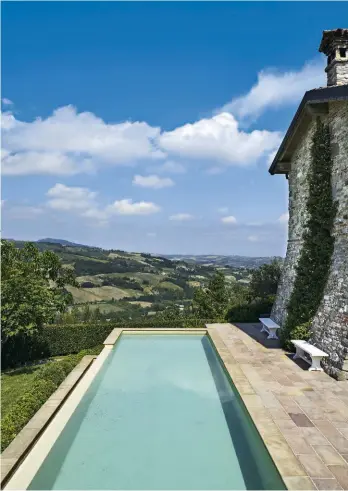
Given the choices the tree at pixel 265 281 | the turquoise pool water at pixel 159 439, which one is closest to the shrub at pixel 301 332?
the turquoise pool water at pixel 159 439

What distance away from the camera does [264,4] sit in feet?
30.9

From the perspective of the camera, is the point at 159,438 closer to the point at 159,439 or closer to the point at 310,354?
the point at 159,439

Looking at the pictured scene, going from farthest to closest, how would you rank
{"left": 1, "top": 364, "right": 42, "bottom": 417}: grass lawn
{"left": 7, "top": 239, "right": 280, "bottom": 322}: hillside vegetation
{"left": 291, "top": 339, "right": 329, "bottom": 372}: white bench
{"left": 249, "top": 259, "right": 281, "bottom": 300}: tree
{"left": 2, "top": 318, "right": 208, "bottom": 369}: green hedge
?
{"left": 7, "top": 239, "right": 280, "bottom": 322}: hillside vegetation → {"left": 249, "top": 259, "right": 281, "bottom": 300}: tree → {"left": 2, "top": 318, "right": 208, "bottom": 369}: green hedge → {"left": 1, "top": 364, "right": 42, "bottom": 417}: grass lawn → {"left": 291, "top": 339, "right": 329, "bottom": 372}: white bench

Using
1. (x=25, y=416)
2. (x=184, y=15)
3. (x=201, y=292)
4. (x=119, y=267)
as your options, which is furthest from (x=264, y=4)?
(x=119, y=267)

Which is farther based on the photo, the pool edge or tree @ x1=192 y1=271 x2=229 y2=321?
tree @ x1=192 y1=271 x2=229 y2=321

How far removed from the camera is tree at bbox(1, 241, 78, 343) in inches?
471

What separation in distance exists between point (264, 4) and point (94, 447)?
10948 millimetres

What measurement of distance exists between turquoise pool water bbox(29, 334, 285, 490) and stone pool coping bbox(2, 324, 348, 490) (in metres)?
0.15

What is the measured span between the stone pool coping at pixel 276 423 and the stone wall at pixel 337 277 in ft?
2.47

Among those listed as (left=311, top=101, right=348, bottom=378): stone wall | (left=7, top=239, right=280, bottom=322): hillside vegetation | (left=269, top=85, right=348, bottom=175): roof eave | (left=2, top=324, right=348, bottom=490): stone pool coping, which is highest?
(left=269, top=85, right=348, bottom=175): roof eave

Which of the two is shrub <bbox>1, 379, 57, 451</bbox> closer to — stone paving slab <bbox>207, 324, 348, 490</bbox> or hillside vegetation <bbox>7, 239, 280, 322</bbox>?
stone paving slab <bbox>207, 324, 348, 490</bbox>

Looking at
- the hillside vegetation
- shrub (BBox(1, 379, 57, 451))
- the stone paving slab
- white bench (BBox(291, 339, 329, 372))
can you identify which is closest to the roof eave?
white bench (BBox(291, 339, 329, 372))

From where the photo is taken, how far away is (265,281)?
853 inches

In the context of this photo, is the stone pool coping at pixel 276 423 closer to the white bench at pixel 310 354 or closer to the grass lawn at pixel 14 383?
the white bench at pixel 310 354
